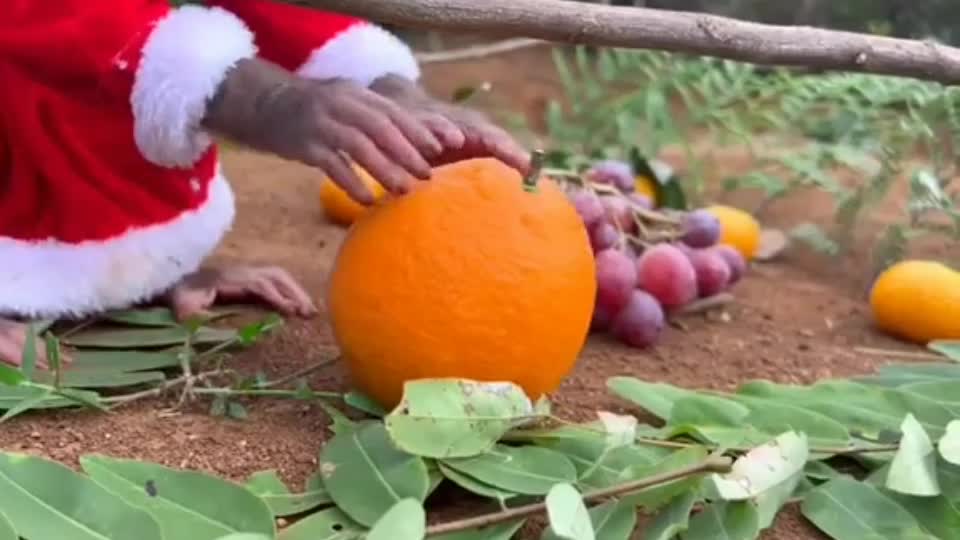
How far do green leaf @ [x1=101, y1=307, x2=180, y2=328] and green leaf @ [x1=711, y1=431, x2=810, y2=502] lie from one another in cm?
63

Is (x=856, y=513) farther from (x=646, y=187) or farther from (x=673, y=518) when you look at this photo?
(x=646, y=187)

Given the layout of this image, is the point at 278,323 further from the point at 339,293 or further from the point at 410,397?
the point at 410,397

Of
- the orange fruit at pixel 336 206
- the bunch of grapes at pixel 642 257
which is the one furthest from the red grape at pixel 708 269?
the orange fruit at pixel 336 206

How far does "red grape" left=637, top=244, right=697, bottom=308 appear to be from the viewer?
62.0 inches

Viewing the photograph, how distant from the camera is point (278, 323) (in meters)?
1.37

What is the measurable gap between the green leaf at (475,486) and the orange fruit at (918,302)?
0.75 meters

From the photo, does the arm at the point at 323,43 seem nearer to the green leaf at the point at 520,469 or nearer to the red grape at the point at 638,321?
the red grape at the point at 638,321

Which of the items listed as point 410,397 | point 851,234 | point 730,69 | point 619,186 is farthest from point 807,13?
point 410,397

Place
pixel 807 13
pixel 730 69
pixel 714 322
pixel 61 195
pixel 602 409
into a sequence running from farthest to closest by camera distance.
Answer: 1. pixel 807 13
2. pixel 730 69
3. pixel 714 322
4. pixel 61 195
5. pixel 602 409

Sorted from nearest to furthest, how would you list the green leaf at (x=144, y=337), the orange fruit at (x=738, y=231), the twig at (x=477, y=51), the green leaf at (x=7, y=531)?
the green leaf at (x=7, y=531) → the green leaf at (x=144, y=337) → the orange fruit at (x=738, y=231) → the twig at (x=477, y=51)

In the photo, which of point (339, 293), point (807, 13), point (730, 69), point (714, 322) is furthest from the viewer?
point (807, 13)

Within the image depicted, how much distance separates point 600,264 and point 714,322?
21 cm

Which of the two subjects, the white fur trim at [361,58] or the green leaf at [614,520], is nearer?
the green leaf at [614,520]

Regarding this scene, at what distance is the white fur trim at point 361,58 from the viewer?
1472mm
